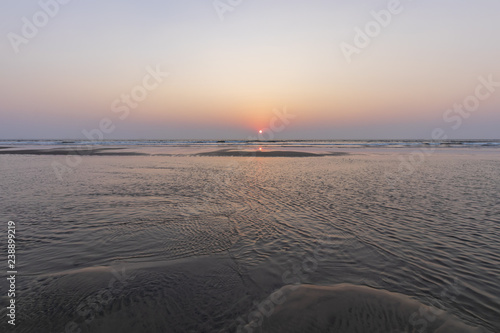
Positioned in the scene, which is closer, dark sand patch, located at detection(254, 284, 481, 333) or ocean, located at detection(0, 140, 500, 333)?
dark sand patch, located at detection(254, 284, 481, 333)

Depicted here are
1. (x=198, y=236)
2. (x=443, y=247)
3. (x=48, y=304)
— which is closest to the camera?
(x=48, y=304)

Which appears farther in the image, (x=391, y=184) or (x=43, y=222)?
(x=391, y=184)

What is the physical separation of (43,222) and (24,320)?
23.9 ft

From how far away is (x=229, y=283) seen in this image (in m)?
6.29

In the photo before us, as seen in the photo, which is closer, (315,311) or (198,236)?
(315,311)

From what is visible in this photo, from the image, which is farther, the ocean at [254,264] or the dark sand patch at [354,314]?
the ocean at [254,264]

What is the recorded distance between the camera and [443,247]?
327 inches

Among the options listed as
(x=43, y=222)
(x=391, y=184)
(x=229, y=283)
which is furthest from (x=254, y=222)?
(x=391, y=184)

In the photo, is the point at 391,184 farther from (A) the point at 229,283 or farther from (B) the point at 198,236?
(A) the point at 229,283

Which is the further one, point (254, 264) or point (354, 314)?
point (254, 264)

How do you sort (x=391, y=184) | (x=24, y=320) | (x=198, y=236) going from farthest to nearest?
1. (x=391, y=184)
2. (x=198, y=236)
3. (x=24, y=320)

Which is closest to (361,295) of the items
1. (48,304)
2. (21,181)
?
(48,304)

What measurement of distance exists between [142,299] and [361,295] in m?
4.90

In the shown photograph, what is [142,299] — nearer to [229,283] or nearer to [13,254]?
[229,283]
